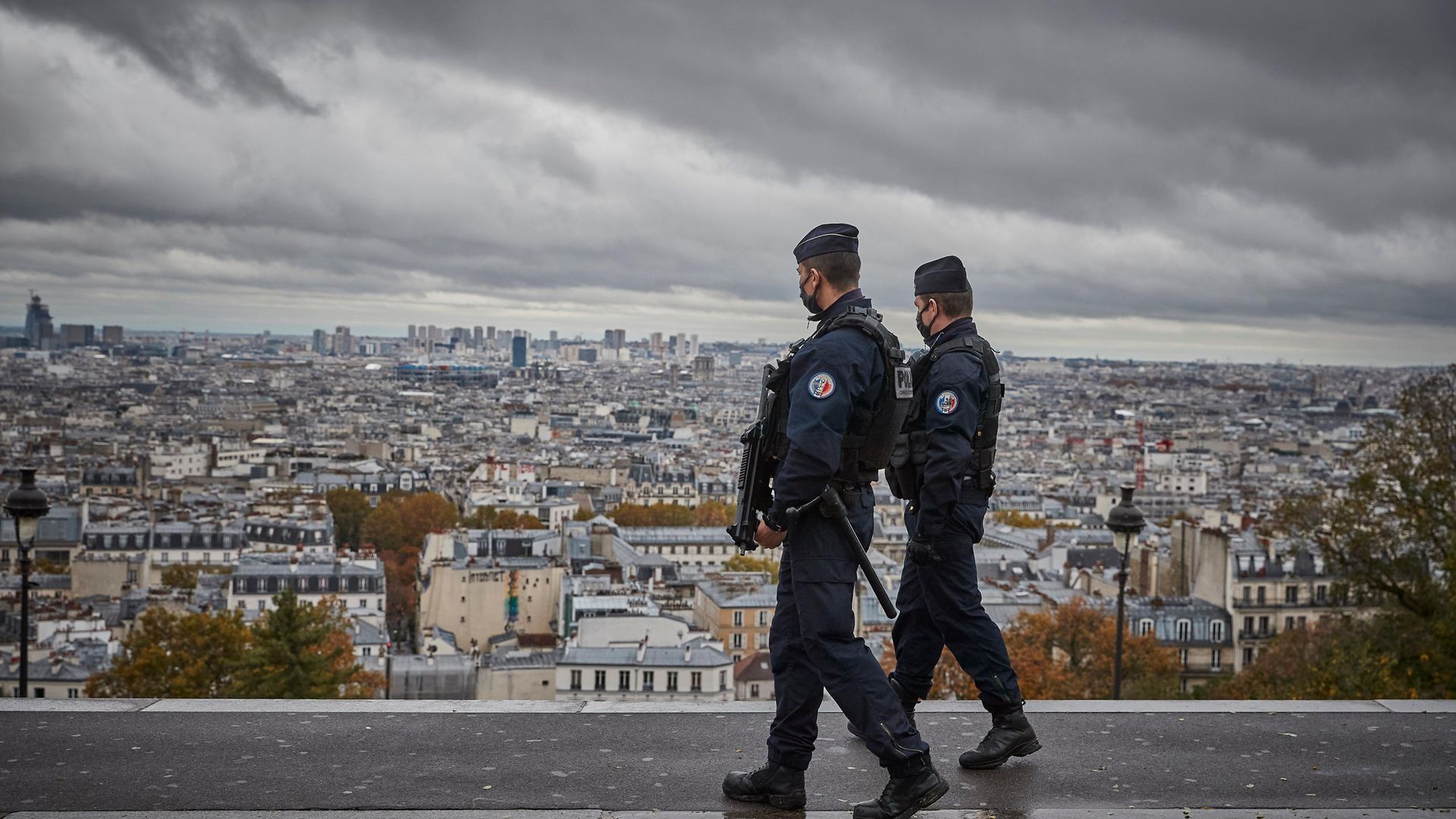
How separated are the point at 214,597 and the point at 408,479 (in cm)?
5916

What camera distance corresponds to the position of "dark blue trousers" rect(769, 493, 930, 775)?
4621 mm

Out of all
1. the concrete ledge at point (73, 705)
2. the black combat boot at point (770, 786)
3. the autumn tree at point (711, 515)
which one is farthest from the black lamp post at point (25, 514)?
the autumn tree at point (711, 515)

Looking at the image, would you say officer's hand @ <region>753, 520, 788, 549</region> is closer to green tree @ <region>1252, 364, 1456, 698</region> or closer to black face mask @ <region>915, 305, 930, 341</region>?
black face mask @ <region>915, 305, 930, 341</region>

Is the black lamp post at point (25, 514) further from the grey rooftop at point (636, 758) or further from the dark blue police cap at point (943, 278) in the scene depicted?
the dark blue police cap at point (943, 278)

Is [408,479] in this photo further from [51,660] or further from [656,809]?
[656,809]

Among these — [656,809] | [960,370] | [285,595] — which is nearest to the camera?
[656,809]

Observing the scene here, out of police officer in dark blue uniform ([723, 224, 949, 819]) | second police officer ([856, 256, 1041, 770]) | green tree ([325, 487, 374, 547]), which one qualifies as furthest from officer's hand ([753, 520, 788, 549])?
green tree ([325, 487, 374, 547])

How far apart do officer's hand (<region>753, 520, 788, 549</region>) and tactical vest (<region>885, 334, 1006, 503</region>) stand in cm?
67

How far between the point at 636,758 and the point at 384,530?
80.6 m

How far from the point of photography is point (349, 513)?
8975 cm

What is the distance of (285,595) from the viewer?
26.1m

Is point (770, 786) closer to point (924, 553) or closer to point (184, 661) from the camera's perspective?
point (924, 553)

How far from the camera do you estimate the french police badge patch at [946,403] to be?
5297mm

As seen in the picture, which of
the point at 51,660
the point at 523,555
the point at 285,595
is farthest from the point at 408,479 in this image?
the point at 285,595
